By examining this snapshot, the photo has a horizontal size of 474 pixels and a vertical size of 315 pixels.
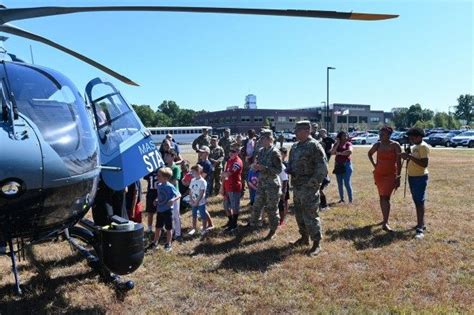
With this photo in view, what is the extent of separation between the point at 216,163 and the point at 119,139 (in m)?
5.94

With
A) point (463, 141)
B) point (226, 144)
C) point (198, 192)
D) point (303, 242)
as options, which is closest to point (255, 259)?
point (303, 242)

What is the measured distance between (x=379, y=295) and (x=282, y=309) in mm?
1051

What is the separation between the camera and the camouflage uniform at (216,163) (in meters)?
10.2

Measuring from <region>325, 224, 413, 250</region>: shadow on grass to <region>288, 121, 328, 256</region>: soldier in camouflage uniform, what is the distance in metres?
0.81

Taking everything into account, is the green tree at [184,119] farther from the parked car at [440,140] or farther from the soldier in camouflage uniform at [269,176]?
the soldier in camouflage uniform at [269,176]

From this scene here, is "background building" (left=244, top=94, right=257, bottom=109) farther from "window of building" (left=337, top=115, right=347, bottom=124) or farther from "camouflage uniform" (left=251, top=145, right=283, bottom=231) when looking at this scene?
"camouflage uniform" (left=251, top=145, right=283, bottom=231)

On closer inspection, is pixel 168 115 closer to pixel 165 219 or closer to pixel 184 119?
pixel 184 119

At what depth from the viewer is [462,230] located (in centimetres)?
693

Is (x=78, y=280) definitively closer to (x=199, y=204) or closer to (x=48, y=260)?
(x=48, y=260)

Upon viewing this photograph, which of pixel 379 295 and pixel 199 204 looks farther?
pixel 199 204

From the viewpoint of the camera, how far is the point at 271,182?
20.9ft

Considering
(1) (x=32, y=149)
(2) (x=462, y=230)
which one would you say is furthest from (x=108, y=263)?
(2) (x=462, y=230)

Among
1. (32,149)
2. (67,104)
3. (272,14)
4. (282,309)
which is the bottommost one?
(282,309)

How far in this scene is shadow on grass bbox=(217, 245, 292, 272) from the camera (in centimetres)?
535
